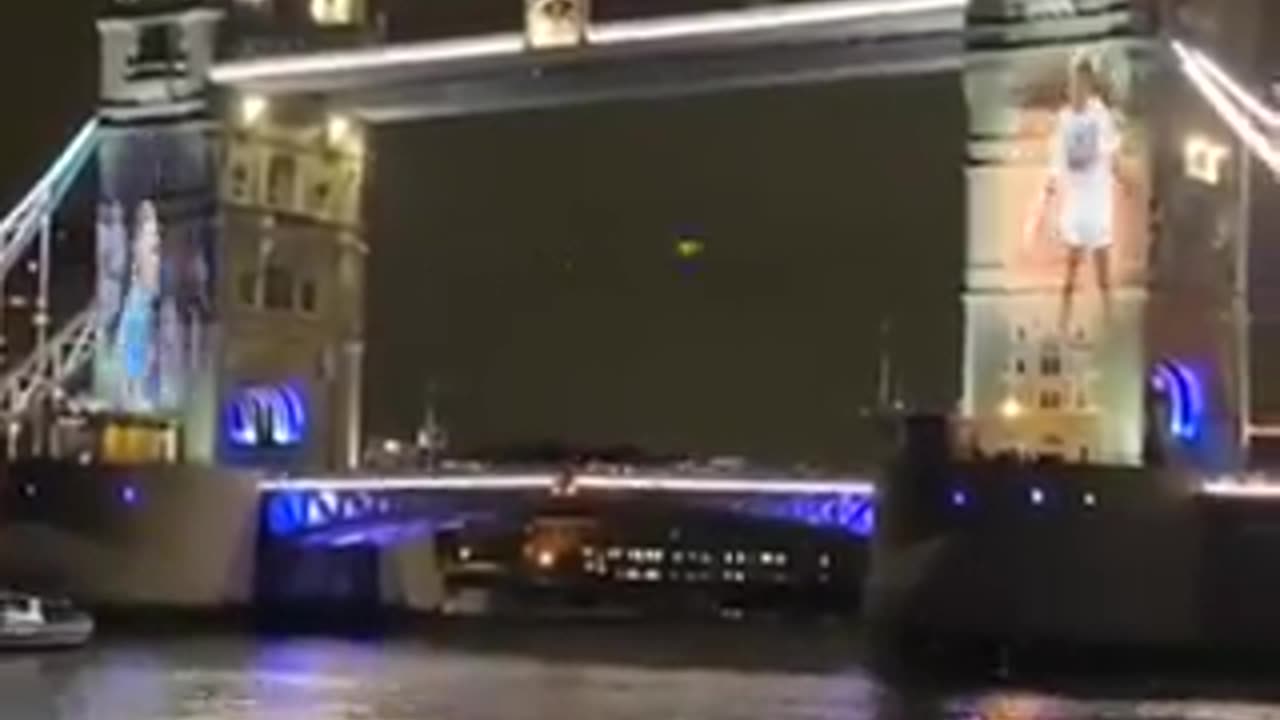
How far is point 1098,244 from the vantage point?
56438 mm

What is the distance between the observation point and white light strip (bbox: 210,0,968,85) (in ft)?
192

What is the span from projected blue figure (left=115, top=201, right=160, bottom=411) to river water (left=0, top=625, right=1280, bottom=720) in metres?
9.86

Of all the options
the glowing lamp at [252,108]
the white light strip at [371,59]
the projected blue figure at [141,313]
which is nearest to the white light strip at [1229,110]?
the white light strip at [371,59]

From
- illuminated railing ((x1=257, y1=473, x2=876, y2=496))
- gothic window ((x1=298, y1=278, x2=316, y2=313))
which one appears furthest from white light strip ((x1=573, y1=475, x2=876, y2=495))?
gothic window ((x1=298, y1=278, x2=316, y2=313))

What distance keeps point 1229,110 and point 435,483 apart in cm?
1751

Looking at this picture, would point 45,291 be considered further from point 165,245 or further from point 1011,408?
point 1011,408

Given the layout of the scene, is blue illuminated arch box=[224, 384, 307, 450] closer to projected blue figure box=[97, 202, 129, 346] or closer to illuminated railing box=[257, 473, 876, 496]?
illuminated railing box=[257, 473, 876, 496]

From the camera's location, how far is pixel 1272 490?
53.1 meters

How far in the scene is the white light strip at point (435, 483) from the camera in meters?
64.2

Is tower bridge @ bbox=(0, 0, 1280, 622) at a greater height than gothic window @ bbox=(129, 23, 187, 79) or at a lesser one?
lesser

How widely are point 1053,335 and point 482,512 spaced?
13436mm

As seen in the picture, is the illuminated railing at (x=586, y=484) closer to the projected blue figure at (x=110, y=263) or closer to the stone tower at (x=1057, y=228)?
the stone tower at (x=1057, y=228)

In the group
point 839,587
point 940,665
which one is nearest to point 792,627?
point 839,587

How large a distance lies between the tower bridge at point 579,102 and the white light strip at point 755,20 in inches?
2.0
